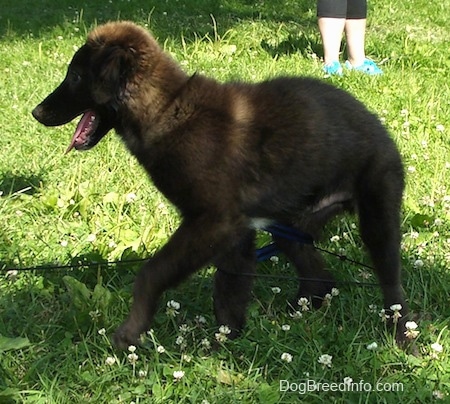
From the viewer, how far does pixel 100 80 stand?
2.87 metres

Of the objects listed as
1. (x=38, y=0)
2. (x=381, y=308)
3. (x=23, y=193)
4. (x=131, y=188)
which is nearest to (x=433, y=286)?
(x=381, y=308)

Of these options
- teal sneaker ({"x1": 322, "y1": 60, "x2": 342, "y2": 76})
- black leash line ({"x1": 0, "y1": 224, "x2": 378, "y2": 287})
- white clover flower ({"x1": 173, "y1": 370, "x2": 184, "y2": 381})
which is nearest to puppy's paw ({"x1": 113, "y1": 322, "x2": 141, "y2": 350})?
white clover flower ({"x1": 173, "y1": 370, "x2": 184, "y2": 381})

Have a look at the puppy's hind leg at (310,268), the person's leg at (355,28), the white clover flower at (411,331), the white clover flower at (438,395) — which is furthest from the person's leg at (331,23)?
the white clover flower at (438,395)

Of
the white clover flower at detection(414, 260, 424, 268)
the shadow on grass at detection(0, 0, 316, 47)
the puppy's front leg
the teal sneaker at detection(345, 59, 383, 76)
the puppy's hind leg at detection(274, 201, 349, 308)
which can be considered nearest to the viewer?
the puppy's front leg

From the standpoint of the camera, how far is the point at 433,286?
3.45 meters

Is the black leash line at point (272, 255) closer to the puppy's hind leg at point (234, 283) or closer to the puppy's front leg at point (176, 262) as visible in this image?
the puppy's hind leg at point (234, 283)

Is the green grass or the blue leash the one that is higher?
the blue leash

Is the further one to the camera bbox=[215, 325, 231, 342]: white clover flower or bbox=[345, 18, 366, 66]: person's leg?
bbox=[345, 18, 366, 66]: person's leg

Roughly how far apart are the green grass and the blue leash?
0.19 m

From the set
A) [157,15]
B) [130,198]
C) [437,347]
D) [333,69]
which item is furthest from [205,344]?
[157,15]

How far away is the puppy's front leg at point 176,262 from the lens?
2781 mm

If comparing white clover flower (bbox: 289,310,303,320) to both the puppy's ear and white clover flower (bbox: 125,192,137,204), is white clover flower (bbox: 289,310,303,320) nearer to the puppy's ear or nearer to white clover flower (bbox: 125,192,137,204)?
the puppy's ear

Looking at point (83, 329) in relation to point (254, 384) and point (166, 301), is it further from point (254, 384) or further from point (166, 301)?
point (254, 384)
